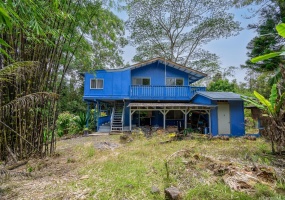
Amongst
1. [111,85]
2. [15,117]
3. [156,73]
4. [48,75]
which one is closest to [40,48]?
[48,75]

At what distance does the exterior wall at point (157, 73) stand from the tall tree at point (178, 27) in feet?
19.0

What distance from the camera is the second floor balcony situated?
13.1 m

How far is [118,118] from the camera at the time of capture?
13336mm

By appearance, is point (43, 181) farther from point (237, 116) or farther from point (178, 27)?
point (178, 27)

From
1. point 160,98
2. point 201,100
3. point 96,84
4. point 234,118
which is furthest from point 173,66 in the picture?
point 96,84

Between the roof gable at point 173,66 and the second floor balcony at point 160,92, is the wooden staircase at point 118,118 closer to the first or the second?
the second floor balcony at point 160,92

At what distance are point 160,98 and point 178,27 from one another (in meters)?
9.94

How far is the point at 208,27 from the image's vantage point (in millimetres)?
18203

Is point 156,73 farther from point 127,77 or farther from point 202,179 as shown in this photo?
point 202,179

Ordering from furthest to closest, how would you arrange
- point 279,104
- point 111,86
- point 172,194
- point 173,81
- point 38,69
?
point 173,81 < point 111,86 < point 279,104 < point 38,69 < point 172,194

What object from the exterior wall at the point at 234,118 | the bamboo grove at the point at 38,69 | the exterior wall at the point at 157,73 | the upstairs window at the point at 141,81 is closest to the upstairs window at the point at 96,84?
the upstairs window at the point at 141,81

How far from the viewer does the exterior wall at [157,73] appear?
47.5 feet

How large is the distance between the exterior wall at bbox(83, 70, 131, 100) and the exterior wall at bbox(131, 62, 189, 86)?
1664 mm

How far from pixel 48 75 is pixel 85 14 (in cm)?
203
